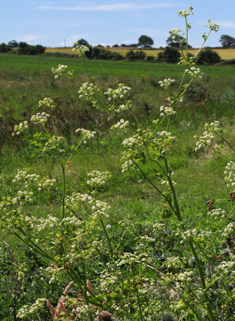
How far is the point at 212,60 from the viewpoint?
167 feet

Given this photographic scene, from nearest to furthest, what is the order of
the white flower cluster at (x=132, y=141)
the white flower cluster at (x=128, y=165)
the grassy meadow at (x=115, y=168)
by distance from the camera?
the white flower cluster at (x=132, y=141) < the white flower cluster at (x=128, y=165) < the grassy meadow at (x=115, y=168)

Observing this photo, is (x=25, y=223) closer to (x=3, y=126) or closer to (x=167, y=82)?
(x=167, y=82)

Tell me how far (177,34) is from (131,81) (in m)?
14.1

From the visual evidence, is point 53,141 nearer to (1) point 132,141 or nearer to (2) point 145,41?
(1) point 132,141

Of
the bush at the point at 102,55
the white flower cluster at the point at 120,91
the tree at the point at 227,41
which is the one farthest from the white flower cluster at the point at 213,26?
the tree at the point at 227,41

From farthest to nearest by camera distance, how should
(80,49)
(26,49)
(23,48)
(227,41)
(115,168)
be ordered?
(227,41), (26,49), (23,48), (115,168), (80,49)

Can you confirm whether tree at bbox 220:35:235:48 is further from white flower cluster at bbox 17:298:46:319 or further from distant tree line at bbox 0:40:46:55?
white flower cluster at bbox 17:298:46:319

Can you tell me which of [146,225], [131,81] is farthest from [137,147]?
[131,81]

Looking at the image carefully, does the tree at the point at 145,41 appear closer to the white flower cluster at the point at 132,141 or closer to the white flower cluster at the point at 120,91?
the white flower cluster at the point at 120,91

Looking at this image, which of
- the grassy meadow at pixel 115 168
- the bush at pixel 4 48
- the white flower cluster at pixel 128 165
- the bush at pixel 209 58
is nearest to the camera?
the white flower cluster at pixel 128 165

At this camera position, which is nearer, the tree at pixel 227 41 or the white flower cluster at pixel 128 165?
the white flower cluster at pixel 128 165

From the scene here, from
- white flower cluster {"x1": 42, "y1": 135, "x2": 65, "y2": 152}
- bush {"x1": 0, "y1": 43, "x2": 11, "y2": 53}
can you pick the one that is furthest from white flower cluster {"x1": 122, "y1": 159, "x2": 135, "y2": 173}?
bush {"x1": 0, "y1": 43, "x2": 11, "y2": 53}

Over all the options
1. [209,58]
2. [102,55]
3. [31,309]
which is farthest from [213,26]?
[102,55]

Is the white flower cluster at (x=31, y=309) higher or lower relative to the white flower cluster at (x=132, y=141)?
lower
